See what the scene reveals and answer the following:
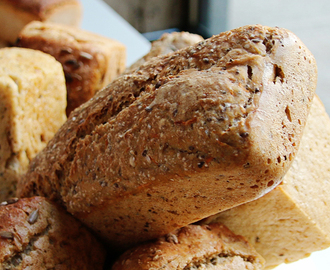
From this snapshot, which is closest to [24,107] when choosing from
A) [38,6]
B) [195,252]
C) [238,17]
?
[195,252]

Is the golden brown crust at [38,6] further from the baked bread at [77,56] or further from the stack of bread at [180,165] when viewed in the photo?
the stack of bread at [180,165]

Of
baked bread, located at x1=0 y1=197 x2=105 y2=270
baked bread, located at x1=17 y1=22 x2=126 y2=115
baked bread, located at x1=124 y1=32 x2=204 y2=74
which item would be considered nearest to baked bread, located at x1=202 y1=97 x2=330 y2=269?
baked bread, located at x1=0 y1=197 x2=105 y2=270

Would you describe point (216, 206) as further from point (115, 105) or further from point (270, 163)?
point (115, 105)

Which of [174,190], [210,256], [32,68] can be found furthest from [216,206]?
[32,68]

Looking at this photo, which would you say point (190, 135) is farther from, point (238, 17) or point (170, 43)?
point (238, 17)

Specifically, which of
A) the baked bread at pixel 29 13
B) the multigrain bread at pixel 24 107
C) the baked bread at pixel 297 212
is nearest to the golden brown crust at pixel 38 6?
the baked bread at pixel 29 13

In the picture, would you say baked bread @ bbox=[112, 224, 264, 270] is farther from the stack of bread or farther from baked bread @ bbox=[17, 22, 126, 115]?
baked bread @ bbox=[17, 22, 126, 115]
